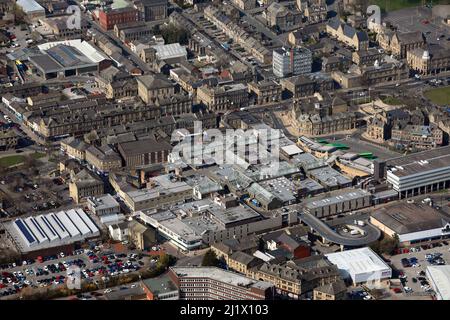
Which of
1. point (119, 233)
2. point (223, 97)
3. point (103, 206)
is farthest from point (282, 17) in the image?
point (119, 233)

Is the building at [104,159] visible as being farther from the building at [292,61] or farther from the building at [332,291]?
the building at [332,291]

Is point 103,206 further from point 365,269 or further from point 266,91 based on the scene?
point 266,91

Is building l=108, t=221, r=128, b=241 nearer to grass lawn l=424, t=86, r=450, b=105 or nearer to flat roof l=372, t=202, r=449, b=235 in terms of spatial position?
flat roof l=372, t=202, r=449, b=235

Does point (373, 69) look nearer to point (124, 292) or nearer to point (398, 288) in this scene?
point (398, 288)
